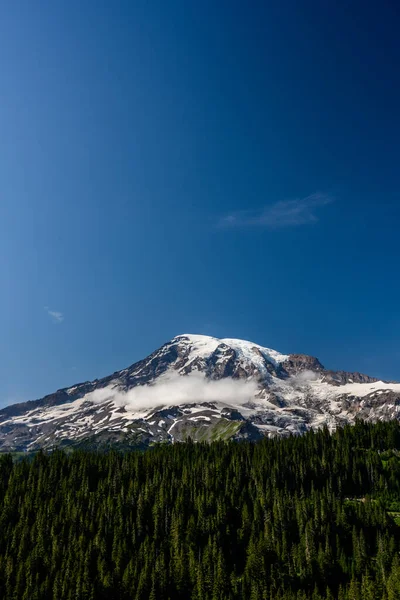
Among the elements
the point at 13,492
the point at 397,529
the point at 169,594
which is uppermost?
the point at 13,492

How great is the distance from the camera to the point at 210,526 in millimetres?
164375

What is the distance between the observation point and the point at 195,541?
518 feet

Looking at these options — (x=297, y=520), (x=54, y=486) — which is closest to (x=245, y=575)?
(x=297, y=520)

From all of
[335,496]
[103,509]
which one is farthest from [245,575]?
[335,496]

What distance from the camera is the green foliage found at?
13062 cm

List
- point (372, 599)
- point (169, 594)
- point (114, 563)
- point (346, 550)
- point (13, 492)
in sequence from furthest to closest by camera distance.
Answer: point (13, 492)
point (346, 550)
point (114, 563)
point (169, 594)
point (372, 599)

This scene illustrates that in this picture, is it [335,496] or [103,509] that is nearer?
[103,509]

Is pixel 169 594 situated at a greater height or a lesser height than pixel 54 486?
lesser

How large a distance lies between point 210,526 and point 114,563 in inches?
1488

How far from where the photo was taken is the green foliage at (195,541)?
429 feet

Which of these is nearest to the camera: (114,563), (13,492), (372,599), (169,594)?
(372,599)

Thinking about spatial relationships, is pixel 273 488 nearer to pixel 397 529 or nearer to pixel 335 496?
pixel 335 496

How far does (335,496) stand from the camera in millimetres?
196875

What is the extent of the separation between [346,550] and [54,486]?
4667 inches
